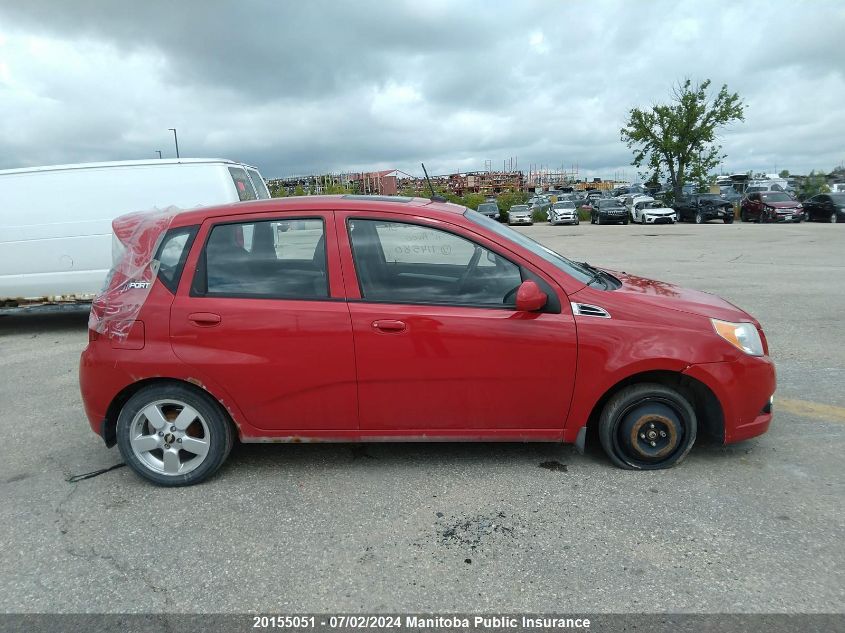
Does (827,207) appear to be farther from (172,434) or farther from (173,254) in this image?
(172,434)

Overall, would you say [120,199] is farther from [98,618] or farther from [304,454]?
[98,618]

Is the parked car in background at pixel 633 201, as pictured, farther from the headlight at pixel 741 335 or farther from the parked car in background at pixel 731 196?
the headlight at pixel 741 335

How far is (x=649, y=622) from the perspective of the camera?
2.32 meters

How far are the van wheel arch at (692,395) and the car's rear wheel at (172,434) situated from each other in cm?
218

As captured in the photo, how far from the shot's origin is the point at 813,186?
3978 cm

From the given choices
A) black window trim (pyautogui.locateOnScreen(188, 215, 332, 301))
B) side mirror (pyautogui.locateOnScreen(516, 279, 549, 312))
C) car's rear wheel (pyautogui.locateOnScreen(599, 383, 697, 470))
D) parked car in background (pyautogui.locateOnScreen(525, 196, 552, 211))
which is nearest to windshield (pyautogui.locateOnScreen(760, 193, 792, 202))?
parked car in background (pyautogui.locateOnScreen(525, 196, 552, 211))

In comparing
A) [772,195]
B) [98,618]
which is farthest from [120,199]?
[772,195]

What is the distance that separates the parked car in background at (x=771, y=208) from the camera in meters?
29.9

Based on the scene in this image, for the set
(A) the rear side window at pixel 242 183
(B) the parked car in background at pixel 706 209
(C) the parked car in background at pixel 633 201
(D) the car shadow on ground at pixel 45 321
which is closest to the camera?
(D) the car shadow on ground at pixel 45 321

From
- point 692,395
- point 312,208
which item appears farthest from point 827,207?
point 312,208

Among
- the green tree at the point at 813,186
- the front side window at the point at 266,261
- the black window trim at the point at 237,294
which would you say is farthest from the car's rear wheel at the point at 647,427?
the green tree at the point at 813,186

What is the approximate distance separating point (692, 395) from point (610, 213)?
3458cm

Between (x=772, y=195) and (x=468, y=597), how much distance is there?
3498cm

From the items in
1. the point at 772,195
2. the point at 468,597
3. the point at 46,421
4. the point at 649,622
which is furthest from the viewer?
the point at 772,195
